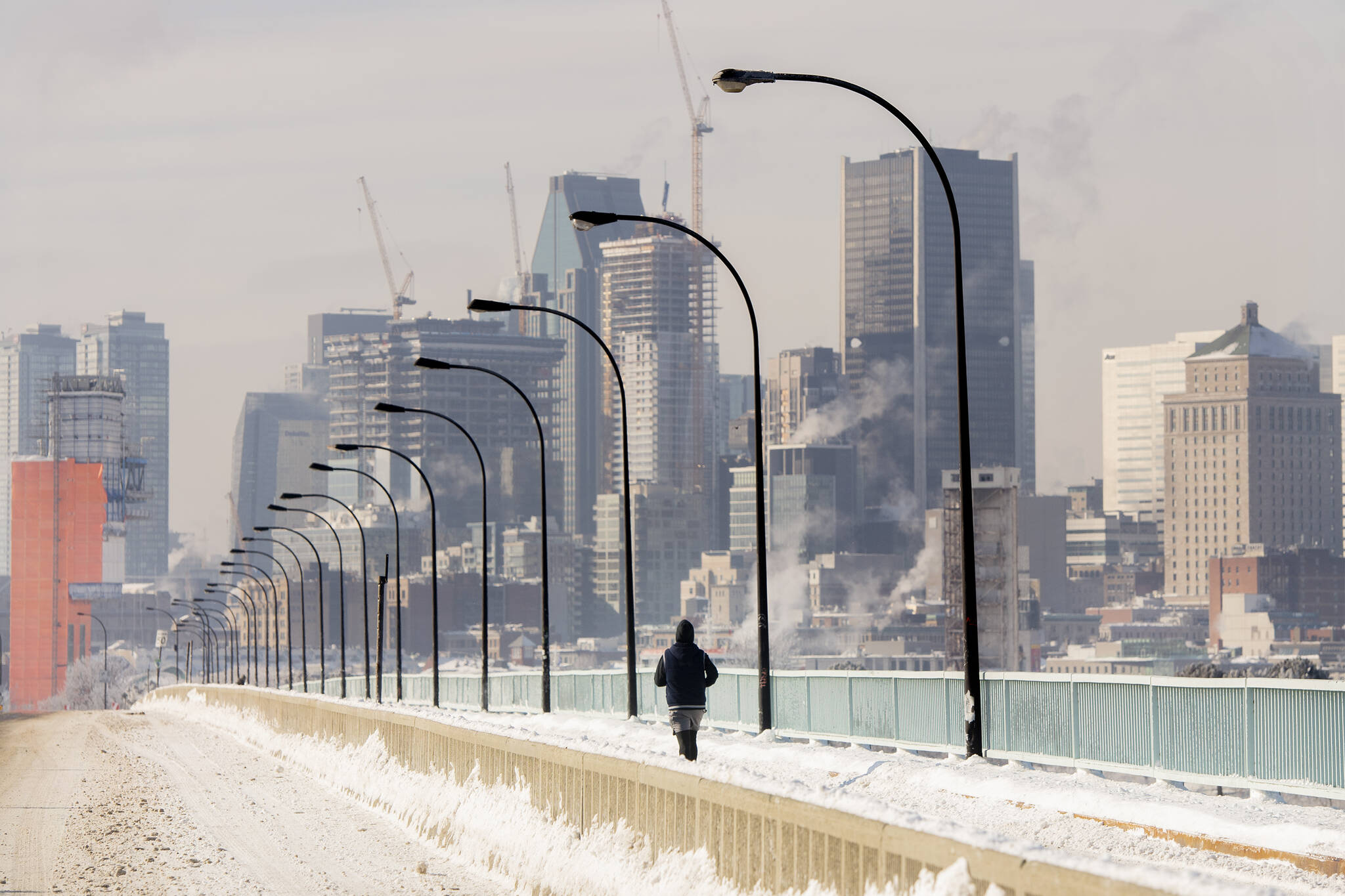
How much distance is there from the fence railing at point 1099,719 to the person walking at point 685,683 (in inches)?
259

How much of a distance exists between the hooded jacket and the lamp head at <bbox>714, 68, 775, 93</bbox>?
8761 mm

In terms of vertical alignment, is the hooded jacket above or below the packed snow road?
above

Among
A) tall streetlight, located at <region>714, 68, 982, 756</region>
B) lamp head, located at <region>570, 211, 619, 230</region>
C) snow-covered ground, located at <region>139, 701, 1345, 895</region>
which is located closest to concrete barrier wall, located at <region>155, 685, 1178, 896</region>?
snow-covered ground, located at <region>139, 701, 1345, 895</region>

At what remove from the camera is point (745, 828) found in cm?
1132

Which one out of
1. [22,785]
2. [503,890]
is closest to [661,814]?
[503,890]

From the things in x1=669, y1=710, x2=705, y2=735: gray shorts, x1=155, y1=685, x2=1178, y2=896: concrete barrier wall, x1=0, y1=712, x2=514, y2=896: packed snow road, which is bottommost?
x1=0, y1=712, x2=514, y2=896: packed snow road

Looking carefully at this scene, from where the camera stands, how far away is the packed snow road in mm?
17547

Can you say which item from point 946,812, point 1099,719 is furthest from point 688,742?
point 1099,719

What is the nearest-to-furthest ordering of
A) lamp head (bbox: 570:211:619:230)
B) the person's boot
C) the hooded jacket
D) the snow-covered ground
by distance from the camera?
the snow-covered ground, the hooded jacket, the person's boot, lamp head (bbox: 570:211:619:230)

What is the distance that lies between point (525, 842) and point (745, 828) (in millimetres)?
5484

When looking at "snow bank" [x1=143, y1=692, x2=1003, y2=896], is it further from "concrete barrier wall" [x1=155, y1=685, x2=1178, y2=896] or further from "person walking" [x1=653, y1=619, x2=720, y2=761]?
"person walking" [x1=653, y1=619, x2=720, y2=761]

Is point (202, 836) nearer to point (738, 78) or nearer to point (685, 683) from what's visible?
point (685, 683)

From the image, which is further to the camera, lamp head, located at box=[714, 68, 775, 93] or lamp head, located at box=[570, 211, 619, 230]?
lamp head, located at box=[570, 211, 619, 230]

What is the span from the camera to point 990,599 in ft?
537
